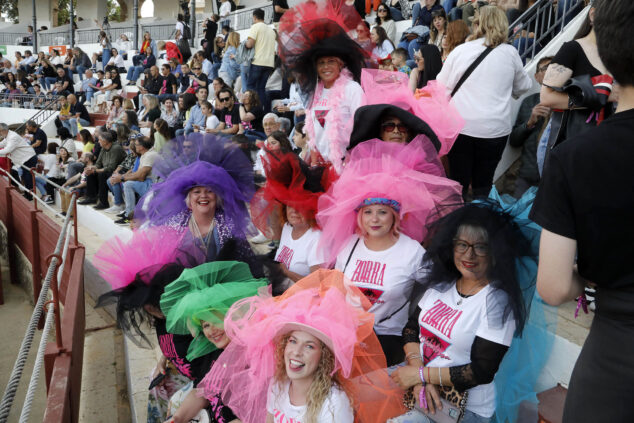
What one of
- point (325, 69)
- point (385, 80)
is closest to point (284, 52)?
point (325, 69)

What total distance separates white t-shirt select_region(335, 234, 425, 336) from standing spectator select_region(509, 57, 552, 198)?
1859mm

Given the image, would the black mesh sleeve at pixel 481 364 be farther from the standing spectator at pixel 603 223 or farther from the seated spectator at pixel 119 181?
the seated spectator at pixel 119 181

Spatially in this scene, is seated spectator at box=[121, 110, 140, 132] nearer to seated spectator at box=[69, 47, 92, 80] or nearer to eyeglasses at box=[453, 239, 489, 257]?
eyeglasses at box=[453, 239, 489, 257]

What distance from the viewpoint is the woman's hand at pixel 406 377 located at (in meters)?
2.35

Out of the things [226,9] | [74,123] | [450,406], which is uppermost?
[226,9]

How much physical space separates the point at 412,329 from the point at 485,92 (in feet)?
6.46

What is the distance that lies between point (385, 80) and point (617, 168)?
8.71ft

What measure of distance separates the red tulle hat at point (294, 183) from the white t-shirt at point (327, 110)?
16.9 inches

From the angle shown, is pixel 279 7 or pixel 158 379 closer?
pixel 158 379

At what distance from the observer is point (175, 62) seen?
619 inches

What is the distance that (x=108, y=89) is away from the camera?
18.0 m

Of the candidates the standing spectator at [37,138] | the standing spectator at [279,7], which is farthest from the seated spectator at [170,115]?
the standing spectator at [37,138]

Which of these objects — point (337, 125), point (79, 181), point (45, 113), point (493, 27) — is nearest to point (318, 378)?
point (337, 125)

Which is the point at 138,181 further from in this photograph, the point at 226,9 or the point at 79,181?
the point at 226,9
